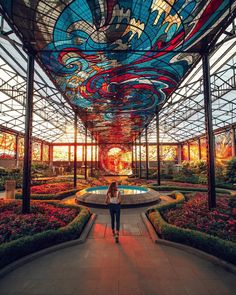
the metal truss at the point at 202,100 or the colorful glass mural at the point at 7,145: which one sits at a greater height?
the metal truss at the point at 202,100

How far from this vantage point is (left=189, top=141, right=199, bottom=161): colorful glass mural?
2959 centimetres

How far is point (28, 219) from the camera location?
4.48 m

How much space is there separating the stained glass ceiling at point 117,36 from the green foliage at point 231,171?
30.5 feet

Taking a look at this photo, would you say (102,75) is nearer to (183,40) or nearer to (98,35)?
(98,35)

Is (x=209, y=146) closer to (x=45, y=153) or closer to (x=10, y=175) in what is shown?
(x=10, y=175)

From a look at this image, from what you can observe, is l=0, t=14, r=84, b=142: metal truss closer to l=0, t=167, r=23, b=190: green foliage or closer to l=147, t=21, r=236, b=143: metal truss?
l=0, t=167, r=23, b=190: green foliage

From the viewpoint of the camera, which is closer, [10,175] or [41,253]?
[41,253]

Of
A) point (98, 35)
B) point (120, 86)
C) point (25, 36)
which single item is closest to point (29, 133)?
point (25, 36)

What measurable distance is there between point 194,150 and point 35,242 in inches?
1262

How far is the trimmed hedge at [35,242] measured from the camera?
10.2ft

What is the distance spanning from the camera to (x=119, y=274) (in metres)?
2.89

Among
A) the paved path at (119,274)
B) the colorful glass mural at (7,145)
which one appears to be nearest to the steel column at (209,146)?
the paved path at (119,274)

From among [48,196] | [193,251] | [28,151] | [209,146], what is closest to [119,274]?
[193,251]

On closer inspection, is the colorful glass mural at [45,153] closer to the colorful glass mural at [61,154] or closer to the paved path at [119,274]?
the colorful glass mural at [61,154]
